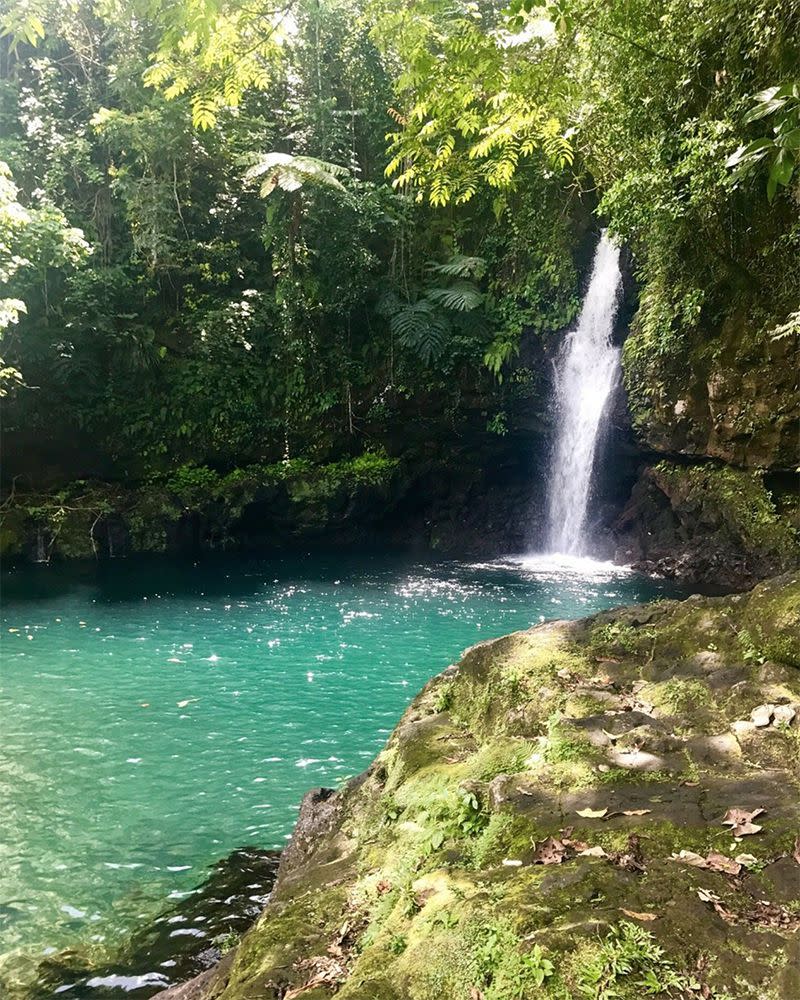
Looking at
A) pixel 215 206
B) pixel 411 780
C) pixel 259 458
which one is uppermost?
pixel 215 206

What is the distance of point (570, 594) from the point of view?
11367 millimetres

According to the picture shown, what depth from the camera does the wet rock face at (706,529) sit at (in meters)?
10.7

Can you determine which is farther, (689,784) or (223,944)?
(223,944)

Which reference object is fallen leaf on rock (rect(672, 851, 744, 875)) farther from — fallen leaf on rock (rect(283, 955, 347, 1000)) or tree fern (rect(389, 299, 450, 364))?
tree fern (rect(389, 299, 450, 364))

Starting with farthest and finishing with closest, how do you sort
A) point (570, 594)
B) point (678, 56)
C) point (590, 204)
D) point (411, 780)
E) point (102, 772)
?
point (590, 204) < point (570, 594) < point (678, 56) < point (102, 772) < point (411, 780)

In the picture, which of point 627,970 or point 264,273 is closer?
point 627,970

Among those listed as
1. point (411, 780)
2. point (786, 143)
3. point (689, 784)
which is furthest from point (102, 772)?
point (786, 143)

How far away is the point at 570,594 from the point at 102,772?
25.7 ft

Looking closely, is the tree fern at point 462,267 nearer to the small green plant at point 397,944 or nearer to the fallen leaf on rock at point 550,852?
the fallen leaf on rock at point 550,852

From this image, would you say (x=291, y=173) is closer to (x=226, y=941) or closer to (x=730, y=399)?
(x=730, y=399)

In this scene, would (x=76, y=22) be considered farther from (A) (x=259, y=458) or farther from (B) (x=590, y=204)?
(B) (x=590, y=204)

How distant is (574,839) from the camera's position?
2311 millimetres

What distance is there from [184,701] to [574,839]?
222 inches

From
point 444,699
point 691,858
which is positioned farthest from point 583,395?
point 691,858
